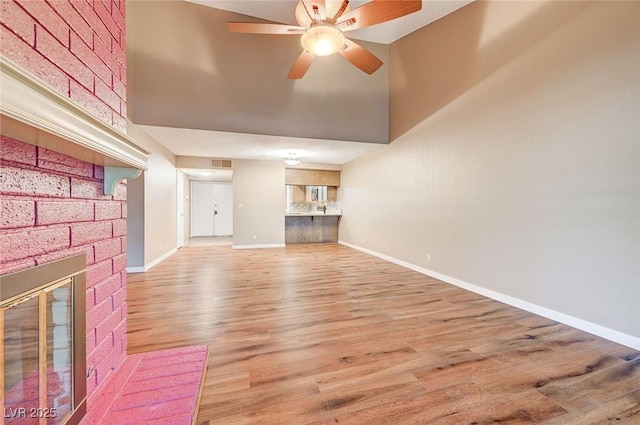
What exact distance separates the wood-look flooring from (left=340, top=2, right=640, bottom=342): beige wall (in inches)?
18.6

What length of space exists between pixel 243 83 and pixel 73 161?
3.73m

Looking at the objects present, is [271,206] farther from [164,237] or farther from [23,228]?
[23,228]

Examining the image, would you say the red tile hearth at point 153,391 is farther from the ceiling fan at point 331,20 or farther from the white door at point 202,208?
the white door at point 202,208

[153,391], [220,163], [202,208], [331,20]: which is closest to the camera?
[153,391]

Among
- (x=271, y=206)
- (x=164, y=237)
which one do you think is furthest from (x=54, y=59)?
(x=271, y=206)

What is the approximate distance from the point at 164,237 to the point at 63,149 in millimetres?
5013

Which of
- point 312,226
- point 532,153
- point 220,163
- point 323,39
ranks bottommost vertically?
point 312,226

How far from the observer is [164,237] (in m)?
5.39

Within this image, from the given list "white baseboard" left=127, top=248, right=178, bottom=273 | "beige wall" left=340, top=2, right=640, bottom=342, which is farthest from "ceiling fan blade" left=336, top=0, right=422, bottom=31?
"white baseboard" left=127, top=248, right=178, bottom=273

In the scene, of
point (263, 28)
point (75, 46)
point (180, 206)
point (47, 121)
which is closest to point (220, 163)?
point (180, 206)

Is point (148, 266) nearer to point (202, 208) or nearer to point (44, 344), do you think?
point (44, 344)

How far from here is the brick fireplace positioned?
0.81m

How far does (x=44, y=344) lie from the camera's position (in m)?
1.01

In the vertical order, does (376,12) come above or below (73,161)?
above
